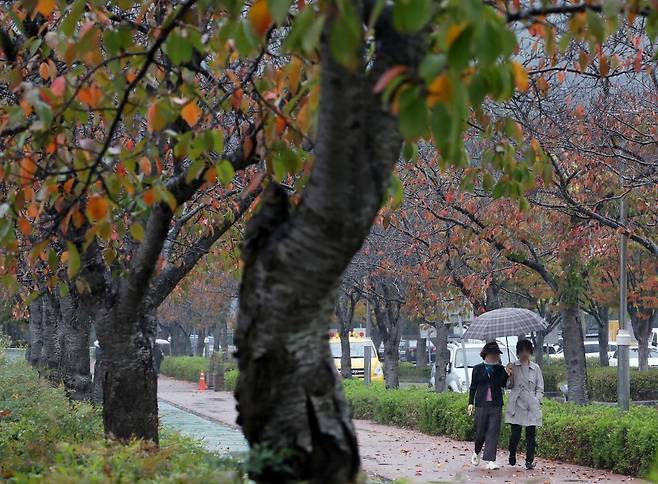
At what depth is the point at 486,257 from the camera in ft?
72.5

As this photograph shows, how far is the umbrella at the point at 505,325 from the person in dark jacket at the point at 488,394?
2070mm

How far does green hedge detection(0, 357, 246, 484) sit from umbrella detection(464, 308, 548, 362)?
24.5 feet

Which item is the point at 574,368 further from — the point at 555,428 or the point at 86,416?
the point at 86,416

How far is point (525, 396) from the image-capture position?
47.8ft

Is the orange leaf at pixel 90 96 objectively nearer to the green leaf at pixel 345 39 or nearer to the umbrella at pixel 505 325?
the green leaf at pixel 345 39

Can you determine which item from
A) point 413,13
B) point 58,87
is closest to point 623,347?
point 58,87

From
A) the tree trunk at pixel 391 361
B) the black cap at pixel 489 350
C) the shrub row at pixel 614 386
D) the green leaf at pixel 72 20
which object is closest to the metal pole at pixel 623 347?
the black cap at pixel 489 350

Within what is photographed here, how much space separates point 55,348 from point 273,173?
19547 millimetres

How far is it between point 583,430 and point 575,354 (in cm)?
517

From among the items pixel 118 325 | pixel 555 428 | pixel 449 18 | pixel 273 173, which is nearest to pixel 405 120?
pixel 449 18

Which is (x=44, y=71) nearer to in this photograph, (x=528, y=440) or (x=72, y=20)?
(x=72, y=20)

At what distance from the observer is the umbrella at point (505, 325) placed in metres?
16.9

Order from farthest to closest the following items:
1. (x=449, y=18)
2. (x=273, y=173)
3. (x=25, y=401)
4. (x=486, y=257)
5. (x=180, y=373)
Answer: (x=180, y=373) → (x=486, y=257) → (x=25, y=401) → (x=273, y=173) → (x=449, y=18)

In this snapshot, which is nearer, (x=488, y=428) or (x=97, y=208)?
(x=97, y=208)
